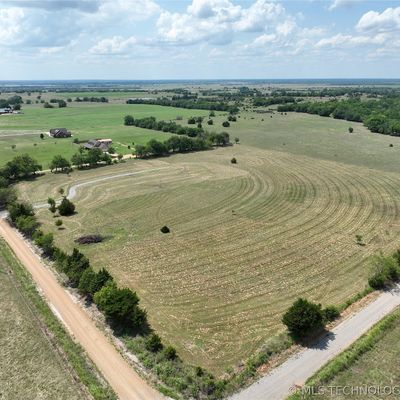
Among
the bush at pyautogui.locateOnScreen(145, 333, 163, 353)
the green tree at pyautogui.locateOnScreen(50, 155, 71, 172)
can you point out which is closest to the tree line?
the bush at pyautogui.locateOnScreen(145, 333, 163, 353)

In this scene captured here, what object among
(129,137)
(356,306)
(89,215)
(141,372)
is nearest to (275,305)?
(356,306)

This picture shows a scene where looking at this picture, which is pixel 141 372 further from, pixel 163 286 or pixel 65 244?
pixel 65 244

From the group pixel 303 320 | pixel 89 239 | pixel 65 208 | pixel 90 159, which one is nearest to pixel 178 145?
pixel 90 159

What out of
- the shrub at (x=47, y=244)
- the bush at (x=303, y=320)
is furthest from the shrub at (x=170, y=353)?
the shrub at (x=47, y=244)

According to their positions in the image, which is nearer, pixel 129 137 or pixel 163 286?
pixel 163 286

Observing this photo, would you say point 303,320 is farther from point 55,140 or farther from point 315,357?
point 55,140

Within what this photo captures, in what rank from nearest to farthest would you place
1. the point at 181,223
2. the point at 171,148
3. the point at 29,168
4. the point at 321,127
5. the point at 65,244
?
the point at 65,244 < the point at 181,223 < the point at 29,168 < the point at 171,148 < the point at 321,127

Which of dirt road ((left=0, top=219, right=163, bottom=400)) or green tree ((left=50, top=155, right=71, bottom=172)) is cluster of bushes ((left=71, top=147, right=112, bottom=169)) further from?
dirt road ((left=0, top=219, right=163, bottom=400))
